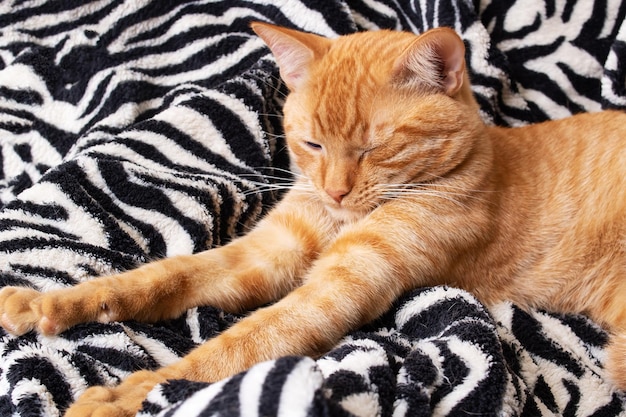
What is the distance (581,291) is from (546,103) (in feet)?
2.53

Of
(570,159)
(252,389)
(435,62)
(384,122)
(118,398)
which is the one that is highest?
(435,62)

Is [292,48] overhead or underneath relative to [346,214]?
overhead

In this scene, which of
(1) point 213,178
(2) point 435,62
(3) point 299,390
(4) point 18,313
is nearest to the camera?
(3) point 299,390

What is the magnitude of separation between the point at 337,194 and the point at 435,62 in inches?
13.6

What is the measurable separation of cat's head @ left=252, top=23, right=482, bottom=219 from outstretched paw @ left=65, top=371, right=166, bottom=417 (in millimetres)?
555

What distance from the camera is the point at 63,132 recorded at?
1938 mm

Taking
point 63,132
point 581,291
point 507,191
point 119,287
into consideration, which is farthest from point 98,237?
point 581,291

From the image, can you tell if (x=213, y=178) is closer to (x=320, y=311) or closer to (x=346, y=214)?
(x=346, y=214)

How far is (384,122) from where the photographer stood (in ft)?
4.45

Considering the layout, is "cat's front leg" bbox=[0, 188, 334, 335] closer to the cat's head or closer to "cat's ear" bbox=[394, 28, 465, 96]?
the cat's head

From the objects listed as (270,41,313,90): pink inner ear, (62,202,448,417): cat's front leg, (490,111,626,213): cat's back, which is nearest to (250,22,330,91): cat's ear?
(270,41,313,90): pink inner ear

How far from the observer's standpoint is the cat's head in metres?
1.35

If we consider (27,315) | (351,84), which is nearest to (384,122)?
(351,84)

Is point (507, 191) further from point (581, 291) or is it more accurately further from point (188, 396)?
point (188, 396)
